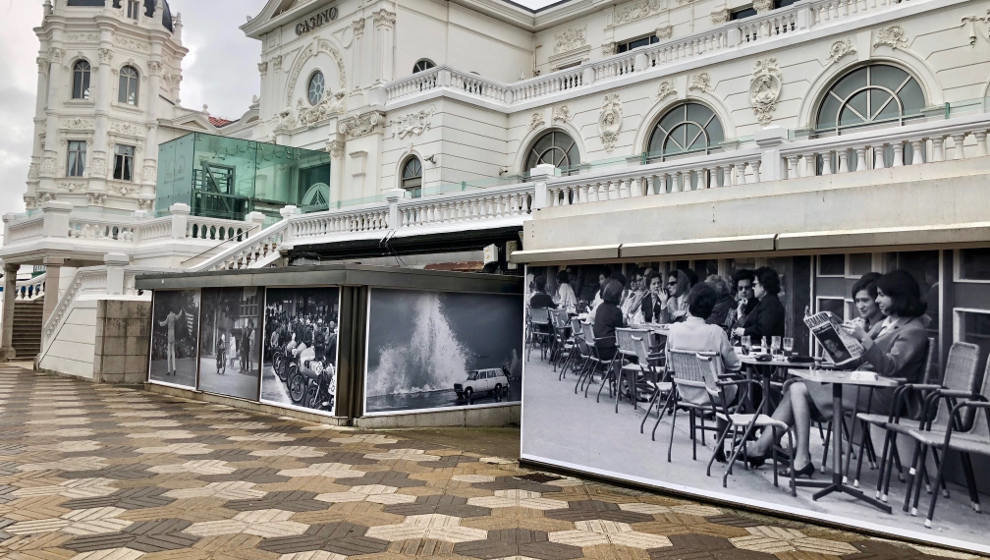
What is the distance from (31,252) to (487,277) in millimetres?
16508

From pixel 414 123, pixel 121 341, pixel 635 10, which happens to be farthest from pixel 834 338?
pixel 635 10

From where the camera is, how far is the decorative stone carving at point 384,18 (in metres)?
23.2

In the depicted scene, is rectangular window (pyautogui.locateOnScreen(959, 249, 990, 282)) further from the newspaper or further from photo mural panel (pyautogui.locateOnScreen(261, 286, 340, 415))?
photo mural panel (pyautogui.locateOnScreen(261, 286, 340, 415))

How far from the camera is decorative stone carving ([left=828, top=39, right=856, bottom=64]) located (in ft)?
51.0

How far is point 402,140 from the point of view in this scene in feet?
73.2

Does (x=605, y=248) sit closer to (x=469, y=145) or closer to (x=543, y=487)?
(x=543, y=487)

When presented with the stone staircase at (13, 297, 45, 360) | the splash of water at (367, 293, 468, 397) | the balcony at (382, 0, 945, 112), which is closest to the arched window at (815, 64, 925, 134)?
the balcony at (382, 0, 945, 112)

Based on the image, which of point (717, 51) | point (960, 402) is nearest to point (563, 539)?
point (960, 402)

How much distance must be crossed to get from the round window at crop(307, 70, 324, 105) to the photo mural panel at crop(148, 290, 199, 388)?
40.5ft

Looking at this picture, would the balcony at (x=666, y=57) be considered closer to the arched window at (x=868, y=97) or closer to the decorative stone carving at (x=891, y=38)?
the decorative stone carving at (x=891, y=38)

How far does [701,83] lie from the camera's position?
58.7 feet

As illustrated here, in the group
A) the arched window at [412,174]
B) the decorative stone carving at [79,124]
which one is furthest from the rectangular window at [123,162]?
the arched window at [412,174]

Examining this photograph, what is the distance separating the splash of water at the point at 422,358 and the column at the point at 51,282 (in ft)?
47.9

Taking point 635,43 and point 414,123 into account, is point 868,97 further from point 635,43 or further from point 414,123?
point 414,123
